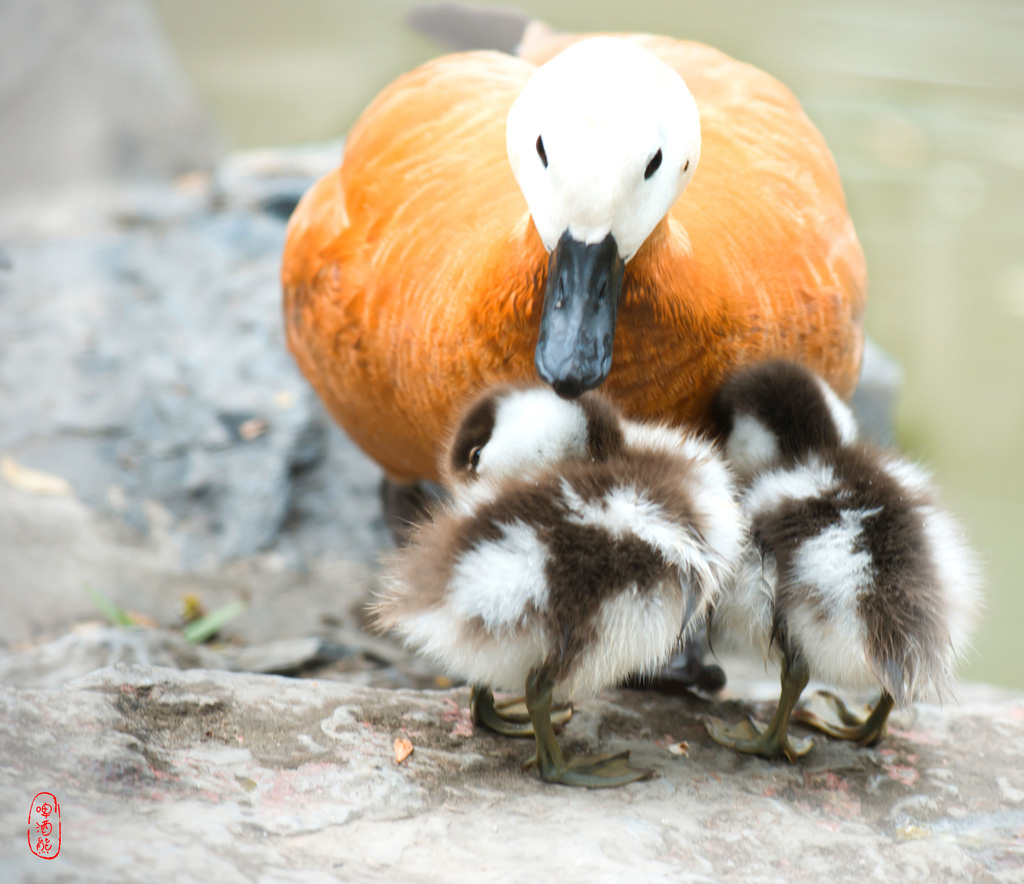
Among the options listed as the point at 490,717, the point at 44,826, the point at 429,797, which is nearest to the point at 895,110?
the point at 490,717

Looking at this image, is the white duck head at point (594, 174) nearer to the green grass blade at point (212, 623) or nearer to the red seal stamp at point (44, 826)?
the red seal stamp at point (44, 826)

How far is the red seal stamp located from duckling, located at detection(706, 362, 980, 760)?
0.97 m

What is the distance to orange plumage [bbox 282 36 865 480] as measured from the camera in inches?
69.0

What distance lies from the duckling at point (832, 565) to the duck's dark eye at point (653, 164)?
403 mm

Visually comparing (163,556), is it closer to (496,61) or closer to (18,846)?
(496,61)

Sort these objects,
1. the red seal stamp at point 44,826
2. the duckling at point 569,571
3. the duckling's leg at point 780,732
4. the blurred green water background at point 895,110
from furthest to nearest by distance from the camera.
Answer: the blurred green water background at point 895,110, the duckling's leg at point 780,732, the duckling at point 569,571, the red seal stamp at point 44,826

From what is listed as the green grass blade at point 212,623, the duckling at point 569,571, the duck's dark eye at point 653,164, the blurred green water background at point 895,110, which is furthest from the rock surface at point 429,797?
the blurred green water background at point 895,110

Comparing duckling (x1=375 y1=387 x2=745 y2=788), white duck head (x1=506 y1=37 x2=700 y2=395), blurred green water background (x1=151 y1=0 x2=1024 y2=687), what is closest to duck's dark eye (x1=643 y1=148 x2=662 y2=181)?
white duck head (x1=506 y1=37 x2=700 y2=395)

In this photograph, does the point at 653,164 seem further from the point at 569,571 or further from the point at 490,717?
→ the point at 490,717

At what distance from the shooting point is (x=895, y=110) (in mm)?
5883

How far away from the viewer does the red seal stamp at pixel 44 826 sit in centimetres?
108

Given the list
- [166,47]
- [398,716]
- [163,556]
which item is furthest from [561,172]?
[166,47]

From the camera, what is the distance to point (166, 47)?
5.36 m

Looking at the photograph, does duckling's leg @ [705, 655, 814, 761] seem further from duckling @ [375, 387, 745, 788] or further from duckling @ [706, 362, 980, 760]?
duckling @ [375, 387, 745, 788]
